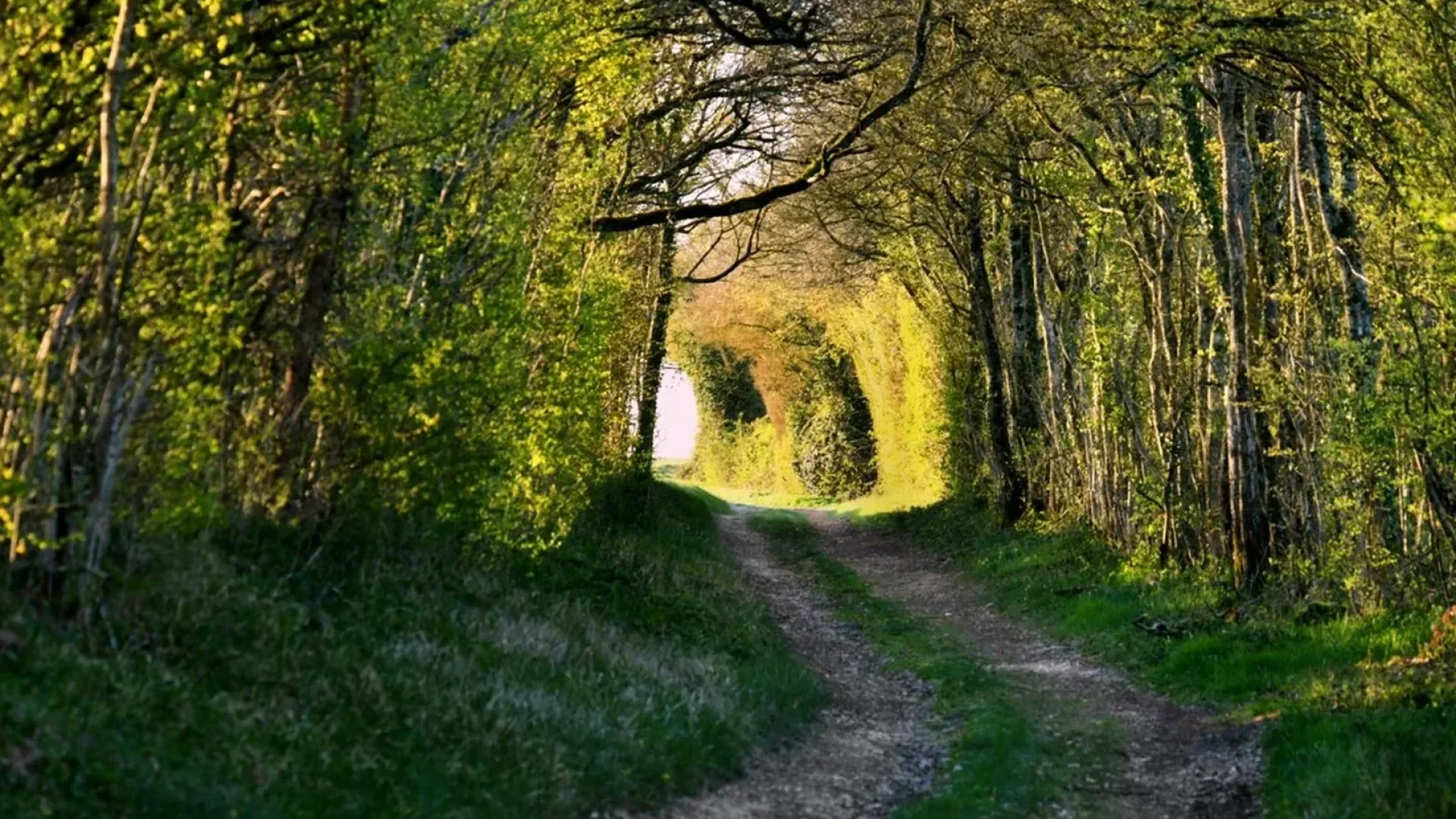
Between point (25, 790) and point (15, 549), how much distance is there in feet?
5.29

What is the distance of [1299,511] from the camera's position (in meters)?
15.8

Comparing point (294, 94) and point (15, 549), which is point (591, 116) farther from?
point (15, 549)

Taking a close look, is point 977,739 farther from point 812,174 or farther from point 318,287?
point 812,174

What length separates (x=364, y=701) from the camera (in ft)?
24.8

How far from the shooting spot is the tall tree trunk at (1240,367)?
49.7 ft

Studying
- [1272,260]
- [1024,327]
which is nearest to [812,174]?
[1272,260]

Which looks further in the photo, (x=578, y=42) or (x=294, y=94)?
(x=578, y=42)

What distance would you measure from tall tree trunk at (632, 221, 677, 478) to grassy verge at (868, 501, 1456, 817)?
689cm

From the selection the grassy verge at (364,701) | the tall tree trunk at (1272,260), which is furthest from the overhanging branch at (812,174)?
the grassy verge at (364,701)

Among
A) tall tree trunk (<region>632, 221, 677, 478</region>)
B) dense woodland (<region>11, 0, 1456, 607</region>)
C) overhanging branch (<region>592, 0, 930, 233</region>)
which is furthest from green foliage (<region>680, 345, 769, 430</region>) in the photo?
overhanging branch (<region>592, 0, 930, 233</region>)

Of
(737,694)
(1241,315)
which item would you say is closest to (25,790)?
(737,694)

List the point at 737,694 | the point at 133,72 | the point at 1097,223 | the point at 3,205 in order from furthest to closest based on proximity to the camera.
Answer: the point at 1097,223, the point at 737,694, the point at 133,72, the point at 3,205

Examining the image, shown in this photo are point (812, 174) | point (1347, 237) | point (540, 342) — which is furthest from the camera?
point (812, 174)

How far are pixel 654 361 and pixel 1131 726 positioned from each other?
14966 millimetres
